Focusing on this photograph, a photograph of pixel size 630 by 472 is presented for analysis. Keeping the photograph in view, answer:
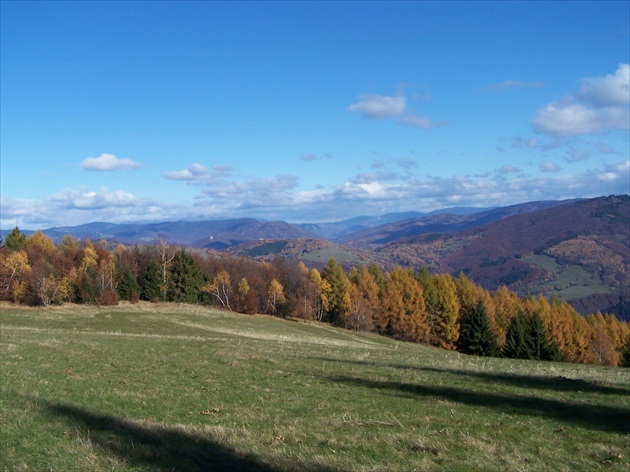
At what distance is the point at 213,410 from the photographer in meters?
14.5

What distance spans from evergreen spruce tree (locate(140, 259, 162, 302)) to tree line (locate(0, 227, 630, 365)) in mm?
167

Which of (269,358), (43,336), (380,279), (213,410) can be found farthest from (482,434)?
(380,279)

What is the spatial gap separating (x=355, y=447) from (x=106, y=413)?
23.6 ft

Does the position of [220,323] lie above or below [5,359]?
below

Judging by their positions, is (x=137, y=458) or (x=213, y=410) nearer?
(x=137, y=458)

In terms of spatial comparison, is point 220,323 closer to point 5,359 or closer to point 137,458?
point 5,359

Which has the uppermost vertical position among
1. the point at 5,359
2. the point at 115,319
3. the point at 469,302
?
the point at 5,359

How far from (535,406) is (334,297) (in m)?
75.6

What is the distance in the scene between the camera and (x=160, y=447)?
10633 millimetres

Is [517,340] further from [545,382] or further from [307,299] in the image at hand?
[545,382]

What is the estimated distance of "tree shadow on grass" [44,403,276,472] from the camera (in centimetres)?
965

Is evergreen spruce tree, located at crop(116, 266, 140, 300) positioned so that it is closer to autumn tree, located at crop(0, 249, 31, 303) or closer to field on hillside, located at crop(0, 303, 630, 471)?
autumn tree, located at crop(0, 249, 31, 303)

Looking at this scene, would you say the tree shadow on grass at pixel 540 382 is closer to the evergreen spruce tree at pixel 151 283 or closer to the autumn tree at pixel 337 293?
the autumn tree at pixel 337 293

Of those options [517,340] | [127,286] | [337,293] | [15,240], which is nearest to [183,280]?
[127,286]
